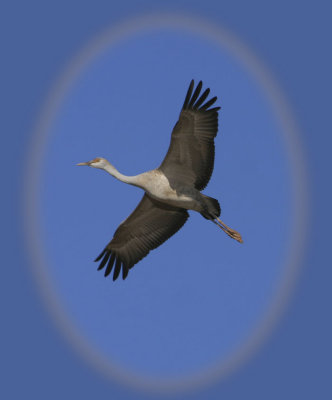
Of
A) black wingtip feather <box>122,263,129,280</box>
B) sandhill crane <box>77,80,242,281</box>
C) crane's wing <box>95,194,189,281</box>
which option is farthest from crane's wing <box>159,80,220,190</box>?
black wingtip feather <box>122,263,129,280</box>

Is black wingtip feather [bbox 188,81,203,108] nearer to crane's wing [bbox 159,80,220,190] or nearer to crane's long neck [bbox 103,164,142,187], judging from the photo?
crane's wing [bbox 159,80,220,190]

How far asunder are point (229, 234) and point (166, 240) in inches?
56.6

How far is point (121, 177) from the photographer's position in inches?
758

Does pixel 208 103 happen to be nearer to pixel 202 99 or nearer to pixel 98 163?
pixel 202 99

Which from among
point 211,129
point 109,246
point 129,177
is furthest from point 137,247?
point 211,129

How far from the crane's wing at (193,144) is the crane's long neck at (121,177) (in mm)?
591

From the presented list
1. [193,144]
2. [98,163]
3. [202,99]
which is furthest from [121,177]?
[202,99]

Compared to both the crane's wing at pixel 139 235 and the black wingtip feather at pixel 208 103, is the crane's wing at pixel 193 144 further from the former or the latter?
the crane's wing at pixel 139 235

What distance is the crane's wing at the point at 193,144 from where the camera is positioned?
18469mm

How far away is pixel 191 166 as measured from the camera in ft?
62.8

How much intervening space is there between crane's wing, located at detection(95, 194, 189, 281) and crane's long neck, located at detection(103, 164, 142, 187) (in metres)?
1.09

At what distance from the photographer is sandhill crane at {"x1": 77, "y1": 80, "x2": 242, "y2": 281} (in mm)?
18594

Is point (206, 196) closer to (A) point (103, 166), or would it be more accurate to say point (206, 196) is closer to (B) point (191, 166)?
(B) point (191, 166)

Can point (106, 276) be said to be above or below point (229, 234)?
Answer: below
